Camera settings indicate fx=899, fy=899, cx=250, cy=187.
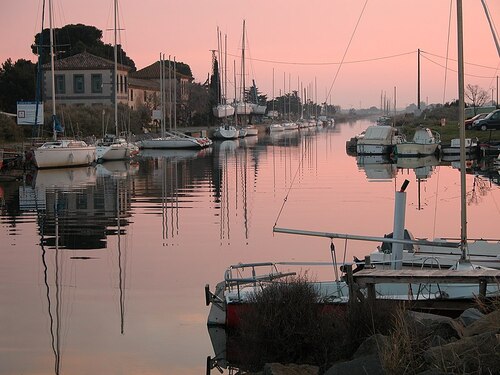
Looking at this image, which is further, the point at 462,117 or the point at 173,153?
the point at 173,153

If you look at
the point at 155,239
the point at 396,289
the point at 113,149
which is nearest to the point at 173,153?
the point at 113,149

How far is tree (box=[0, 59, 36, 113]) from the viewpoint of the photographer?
10269 centimetres

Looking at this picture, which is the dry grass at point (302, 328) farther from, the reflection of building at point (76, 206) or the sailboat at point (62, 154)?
the sailboat at point (62, 154)

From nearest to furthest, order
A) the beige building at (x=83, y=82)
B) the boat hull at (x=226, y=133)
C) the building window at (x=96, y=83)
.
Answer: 1. the beige building at (x=83, y=82)
2. the building window at (x=96, y=83)
3. the boat hull at (x=226, y=133)

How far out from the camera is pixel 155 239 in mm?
25781

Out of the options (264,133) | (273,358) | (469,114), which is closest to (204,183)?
(273,358)

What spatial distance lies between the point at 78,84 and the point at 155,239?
81.2 meters

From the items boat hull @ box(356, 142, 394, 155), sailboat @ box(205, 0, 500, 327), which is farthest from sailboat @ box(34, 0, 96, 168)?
sailboat @ box(205, 0, 500, 327)

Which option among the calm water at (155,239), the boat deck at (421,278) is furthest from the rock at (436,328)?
the calm water at (155,239)

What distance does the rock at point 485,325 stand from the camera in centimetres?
1063

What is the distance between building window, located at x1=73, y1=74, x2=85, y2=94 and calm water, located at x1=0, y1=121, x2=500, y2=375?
5044 centimetres

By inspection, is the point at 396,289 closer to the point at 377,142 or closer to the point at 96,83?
the point at 377,142

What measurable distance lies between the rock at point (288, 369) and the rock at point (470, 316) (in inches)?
88.3

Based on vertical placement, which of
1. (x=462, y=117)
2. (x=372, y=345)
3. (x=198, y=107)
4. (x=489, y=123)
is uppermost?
(x=198, y=107)
